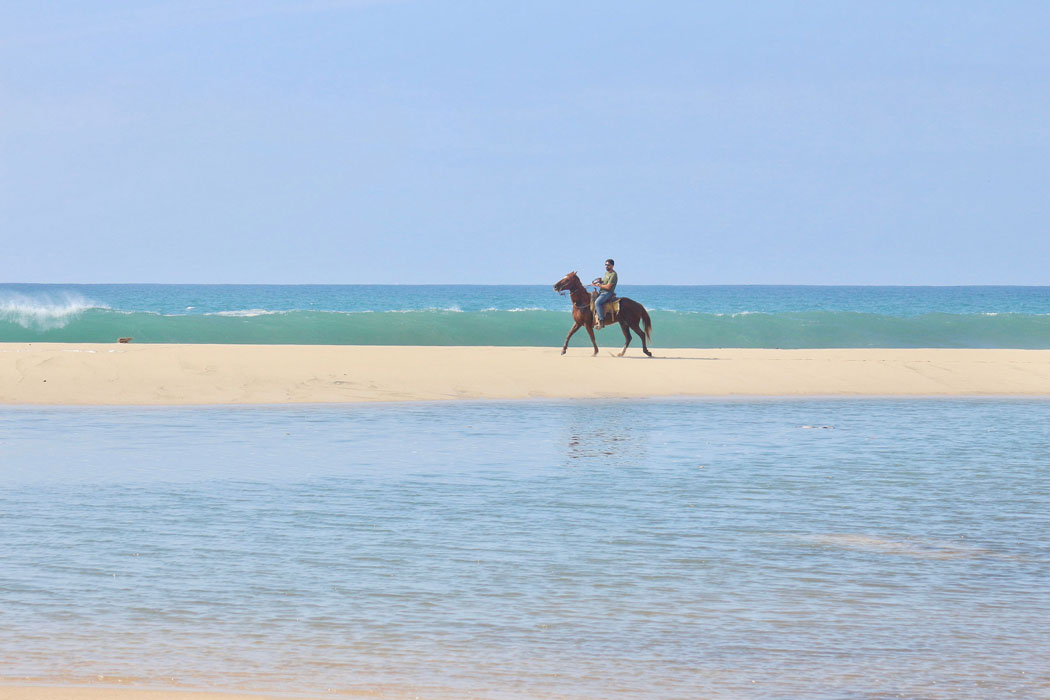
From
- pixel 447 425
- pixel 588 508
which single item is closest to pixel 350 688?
pixel 588 508

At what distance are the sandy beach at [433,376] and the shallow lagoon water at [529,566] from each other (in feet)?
19.3

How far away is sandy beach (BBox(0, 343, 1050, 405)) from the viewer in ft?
66.5

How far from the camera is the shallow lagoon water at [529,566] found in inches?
215

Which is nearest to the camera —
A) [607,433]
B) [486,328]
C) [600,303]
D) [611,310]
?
[607,433]

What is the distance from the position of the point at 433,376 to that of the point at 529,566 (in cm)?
1495

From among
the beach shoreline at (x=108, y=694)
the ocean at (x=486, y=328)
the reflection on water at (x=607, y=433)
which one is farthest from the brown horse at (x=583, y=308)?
Answer: the beach shoreline at (x=108, y=694)

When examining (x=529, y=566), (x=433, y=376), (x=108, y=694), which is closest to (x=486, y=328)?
(x=433, y=376)

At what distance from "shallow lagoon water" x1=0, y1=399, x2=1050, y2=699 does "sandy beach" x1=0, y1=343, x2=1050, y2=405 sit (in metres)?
5.89

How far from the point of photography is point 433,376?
73.3 feet

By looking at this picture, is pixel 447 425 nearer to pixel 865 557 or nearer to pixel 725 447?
pixel 725 447

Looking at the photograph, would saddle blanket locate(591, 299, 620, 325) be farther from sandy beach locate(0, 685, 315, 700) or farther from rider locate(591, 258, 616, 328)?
sandy beach locate(0, 685, 315, 700)
